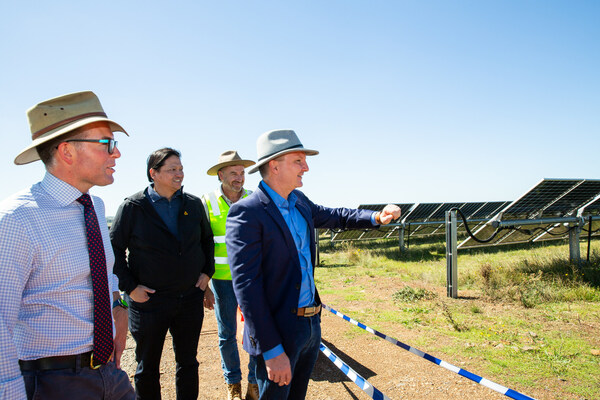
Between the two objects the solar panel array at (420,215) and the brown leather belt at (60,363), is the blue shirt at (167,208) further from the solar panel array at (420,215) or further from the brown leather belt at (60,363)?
the solar panel array at (420,215)

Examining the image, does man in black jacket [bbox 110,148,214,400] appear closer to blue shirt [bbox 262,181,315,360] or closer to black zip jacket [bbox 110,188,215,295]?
black zip jacket [bbox 110,188,215,295]

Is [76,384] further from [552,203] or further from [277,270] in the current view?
[552,203]

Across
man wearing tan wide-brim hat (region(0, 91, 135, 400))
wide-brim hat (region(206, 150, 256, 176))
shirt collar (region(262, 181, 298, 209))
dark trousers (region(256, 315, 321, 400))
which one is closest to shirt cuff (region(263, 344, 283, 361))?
dark trousers (region(256, 315, 321, 400))

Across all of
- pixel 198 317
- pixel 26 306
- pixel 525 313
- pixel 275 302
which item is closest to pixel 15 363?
pixel 26 306

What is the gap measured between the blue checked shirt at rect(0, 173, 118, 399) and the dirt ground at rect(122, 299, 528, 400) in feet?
8.70

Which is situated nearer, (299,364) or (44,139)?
(44,139)

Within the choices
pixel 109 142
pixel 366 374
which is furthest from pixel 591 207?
pixel 109 142

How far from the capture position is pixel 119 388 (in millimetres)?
1776

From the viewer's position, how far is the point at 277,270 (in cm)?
214

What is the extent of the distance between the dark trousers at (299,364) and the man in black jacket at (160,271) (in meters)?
1.30

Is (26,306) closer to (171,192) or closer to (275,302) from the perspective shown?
(275,302)

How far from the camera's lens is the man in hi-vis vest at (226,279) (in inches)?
139

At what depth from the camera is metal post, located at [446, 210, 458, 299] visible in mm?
7430

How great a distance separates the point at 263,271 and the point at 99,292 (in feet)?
2.89
